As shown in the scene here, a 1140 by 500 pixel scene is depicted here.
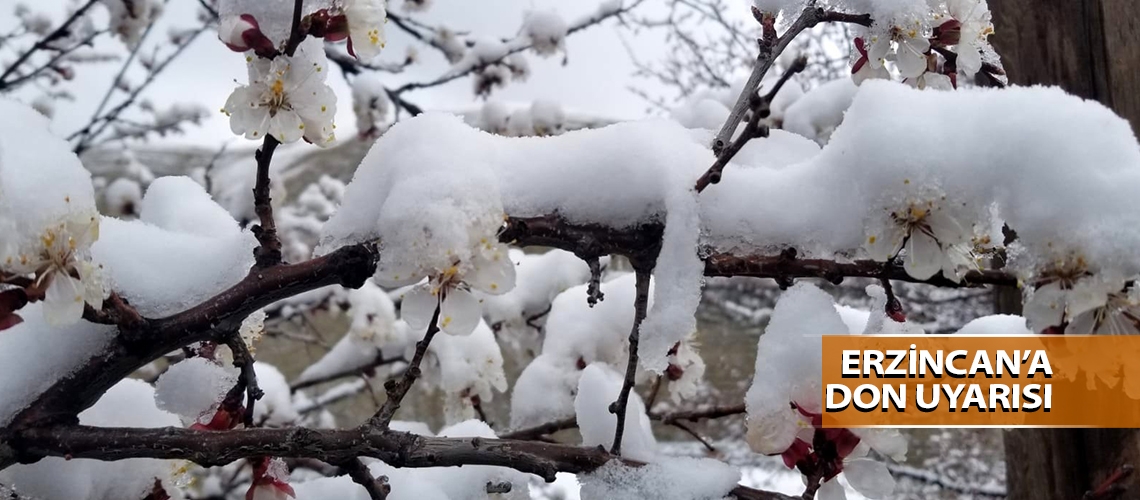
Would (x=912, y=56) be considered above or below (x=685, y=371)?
above

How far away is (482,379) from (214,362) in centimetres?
86

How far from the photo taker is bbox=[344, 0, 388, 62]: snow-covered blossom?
2.44 feet

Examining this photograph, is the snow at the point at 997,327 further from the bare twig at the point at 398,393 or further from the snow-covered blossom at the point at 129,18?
the snow-covered blossom at the point at 129,18

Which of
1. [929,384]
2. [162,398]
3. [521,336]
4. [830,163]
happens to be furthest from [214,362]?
[521,336]

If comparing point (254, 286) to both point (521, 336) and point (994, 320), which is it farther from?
point (521, 336)

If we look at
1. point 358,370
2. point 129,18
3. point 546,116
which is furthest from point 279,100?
point 129,18

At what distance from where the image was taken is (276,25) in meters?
0.73

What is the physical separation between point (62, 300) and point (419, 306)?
297mm

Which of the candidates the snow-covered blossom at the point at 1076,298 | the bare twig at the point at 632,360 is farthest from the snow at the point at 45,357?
the snow-covered blossom at the point at 1076,298

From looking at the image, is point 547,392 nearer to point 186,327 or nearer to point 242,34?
point 186,327

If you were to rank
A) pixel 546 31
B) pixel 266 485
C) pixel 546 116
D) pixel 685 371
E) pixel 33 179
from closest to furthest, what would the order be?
1. pixel 33 179
2. pixel 266 485
3. pixel 685 371
4. pixel 546 116
5. pixel 546 31

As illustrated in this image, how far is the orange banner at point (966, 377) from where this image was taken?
0.67 meters

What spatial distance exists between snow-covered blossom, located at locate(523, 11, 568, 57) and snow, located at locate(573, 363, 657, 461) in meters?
2.26

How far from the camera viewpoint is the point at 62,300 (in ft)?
1.99
